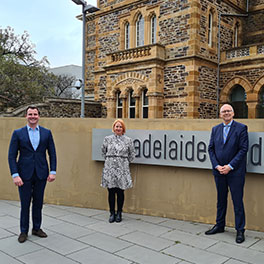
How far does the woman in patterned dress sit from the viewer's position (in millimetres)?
5273

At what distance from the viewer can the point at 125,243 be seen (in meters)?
4.32

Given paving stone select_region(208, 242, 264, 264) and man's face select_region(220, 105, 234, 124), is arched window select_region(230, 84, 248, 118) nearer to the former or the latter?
man's face select_region(220, 105, 234, 124)

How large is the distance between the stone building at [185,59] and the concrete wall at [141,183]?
10.6m

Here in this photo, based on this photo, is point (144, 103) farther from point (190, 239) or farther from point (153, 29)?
point (190, 239)

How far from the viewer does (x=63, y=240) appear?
4414 millimetres

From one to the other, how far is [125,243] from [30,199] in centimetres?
145

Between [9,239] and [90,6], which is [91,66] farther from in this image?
[9,239]

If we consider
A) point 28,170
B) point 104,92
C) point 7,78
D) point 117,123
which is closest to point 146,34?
point 104,92

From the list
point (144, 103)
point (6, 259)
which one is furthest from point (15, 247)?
point (144, 103)

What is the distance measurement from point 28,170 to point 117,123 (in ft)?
5.34

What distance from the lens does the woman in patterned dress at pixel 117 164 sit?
17.3 ft

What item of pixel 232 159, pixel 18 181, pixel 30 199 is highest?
pixel 232 159

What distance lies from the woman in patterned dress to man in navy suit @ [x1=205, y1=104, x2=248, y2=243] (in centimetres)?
142

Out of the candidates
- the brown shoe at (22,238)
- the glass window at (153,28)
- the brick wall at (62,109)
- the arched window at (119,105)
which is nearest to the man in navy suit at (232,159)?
the brown shoe at (22,238)
